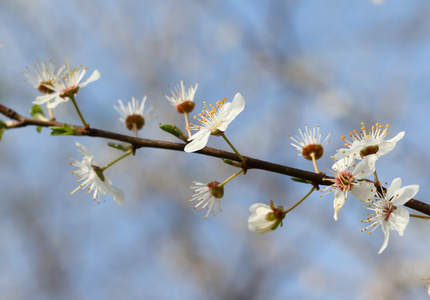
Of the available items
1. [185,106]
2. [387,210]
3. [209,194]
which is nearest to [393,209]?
[387,210]

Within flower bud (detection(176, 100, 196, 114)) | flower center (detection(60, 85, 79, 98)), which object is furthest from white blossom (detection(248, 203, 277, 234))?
flower center (detection(60, 85, 79, 98))

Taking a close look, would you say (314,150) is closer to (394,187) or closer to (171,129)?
(394,187)

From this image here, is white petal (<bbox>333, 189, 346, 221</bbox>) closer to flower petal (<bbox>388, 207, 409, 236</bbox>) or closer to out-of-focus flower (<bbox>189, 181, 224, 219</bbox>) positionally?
flower petal (<bbox>388, 207, 409, 236</bbox>)

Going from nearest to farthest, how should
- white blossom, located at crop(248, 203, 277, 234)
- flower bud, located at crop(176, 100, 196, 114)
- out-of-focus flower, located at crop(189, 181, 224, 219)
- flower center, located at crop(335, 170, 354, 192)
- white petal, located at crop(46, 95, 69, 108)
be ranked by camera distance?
flower center, located at crop(335, 170, 354, 192) < white blossom, located at crop(248, 203, 277, 234) < out-of-focus flower, located at crop(189, 181, 224, 219) < white petal, located at crop(46, 95, 69, 108) < flower bud, located at crop(176, 100, 196, 114)

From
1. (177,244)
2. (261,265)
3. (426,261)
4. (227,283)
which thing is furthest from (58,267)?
(426,261)

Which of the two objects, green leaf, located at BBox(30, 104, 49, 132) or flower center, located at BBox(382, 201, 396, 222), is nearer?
flower center, located at BBox(382, 201, 396, 222)

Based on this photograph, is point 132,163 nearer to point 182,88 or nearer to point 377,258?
point 377,258
